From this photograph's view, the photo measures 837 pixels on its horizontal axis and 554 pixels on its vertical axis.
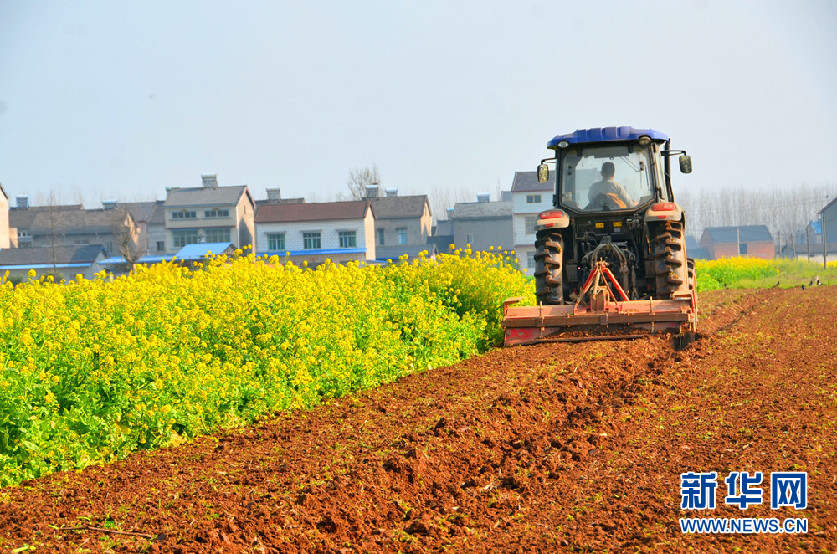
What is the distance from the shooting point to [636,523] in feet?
15.1

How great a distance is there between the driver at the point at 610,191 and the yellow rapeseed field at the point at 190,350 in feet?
8.39

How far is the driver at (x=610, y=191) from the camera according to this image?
12688mm

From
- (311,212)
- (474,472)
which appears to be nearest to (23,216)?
(311,212)

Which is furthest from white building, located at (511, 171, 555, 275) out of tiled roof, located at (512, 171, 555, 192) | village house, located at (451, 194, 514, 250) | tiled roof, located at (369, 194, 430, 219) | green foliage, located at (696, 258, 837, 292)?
green foliage, located at (696, 258, 837, 292)

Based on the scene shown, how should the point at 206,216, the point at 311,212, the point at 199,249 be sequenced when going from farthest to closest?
1. the point at 206,216
2. the point at 199,249
3. the point at 311,212

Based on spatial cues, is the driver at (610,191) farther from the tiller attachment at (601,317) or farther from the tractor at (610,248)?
the tiller attachment at (601,317)

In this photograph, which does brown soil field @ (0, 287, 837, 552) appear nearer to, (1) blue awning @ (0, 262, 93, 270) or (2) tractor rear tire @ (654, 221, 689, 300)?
(2) tractor rear tire @ (654, 221, 689, 300)

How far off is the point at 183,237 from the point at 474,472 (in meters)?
68.5

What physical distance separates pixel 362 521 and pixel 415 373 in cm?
588

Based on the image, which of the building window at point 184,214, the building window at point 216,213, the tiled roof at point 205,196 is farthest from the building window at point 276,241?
the building window at point 184,214

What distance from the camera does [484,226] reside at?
3007 inches

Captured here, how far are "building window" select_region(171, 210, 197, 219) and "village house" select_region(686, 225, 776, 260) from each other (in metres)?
58.9

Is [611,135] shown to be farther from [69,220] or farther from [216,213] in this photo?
[69,220]

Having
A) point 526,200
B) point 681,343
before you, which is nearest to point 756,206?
point 526,200
